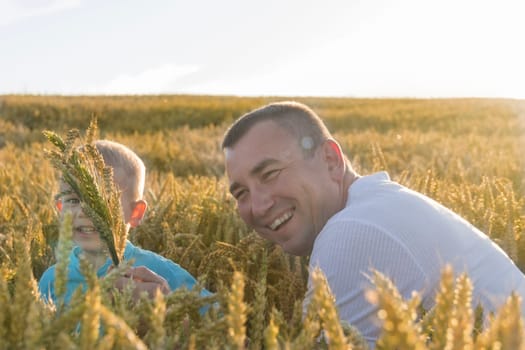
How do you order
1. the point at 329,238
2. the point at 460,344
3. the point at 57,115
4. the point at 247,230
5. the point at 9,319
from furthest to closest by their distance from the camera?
the point at 57,115
the point at 247,230
the point at 329,238
the point at 9,319
the point at 460,344

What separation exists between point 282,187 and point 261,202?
0.30 feet

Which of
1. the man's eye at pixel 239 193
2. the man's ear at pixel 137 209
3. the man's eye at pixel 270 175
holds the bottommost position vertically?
the man's ear at pixel 137 209

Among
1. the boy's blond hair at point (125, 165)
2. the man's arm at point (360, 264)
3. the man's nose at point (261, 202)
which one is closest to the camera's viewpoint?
the man's arm at point (360, 264)

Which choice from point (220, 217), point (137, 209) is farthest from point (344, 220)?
point (220, 217)

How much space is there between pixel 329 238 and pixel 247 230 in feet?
4.06

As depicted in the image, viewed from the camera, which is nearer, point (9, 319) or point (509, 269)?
point (9, 319)

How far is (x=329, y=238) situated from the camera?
5.65ft

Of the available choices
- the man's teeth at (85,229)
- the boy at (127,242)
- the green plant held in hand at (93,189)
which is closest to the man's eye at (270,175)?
the boy at (127,242)

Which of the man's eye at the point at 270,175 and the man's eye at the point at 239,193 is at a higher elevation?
the man's eye at the point at 270,175

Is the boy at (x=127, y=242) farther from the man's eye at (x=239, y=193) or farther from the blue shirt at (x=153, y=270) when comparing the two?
the man's eye at (x=239, y=193)

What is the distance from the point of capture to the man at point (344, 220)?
5.52 feet

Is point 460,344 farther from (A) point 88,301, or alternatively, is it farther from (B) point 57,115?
(B) point 57,115

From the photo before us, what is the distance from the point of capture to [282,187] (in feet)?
7.24

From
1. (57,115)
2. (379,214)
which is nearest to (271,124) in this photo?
(379,214)
